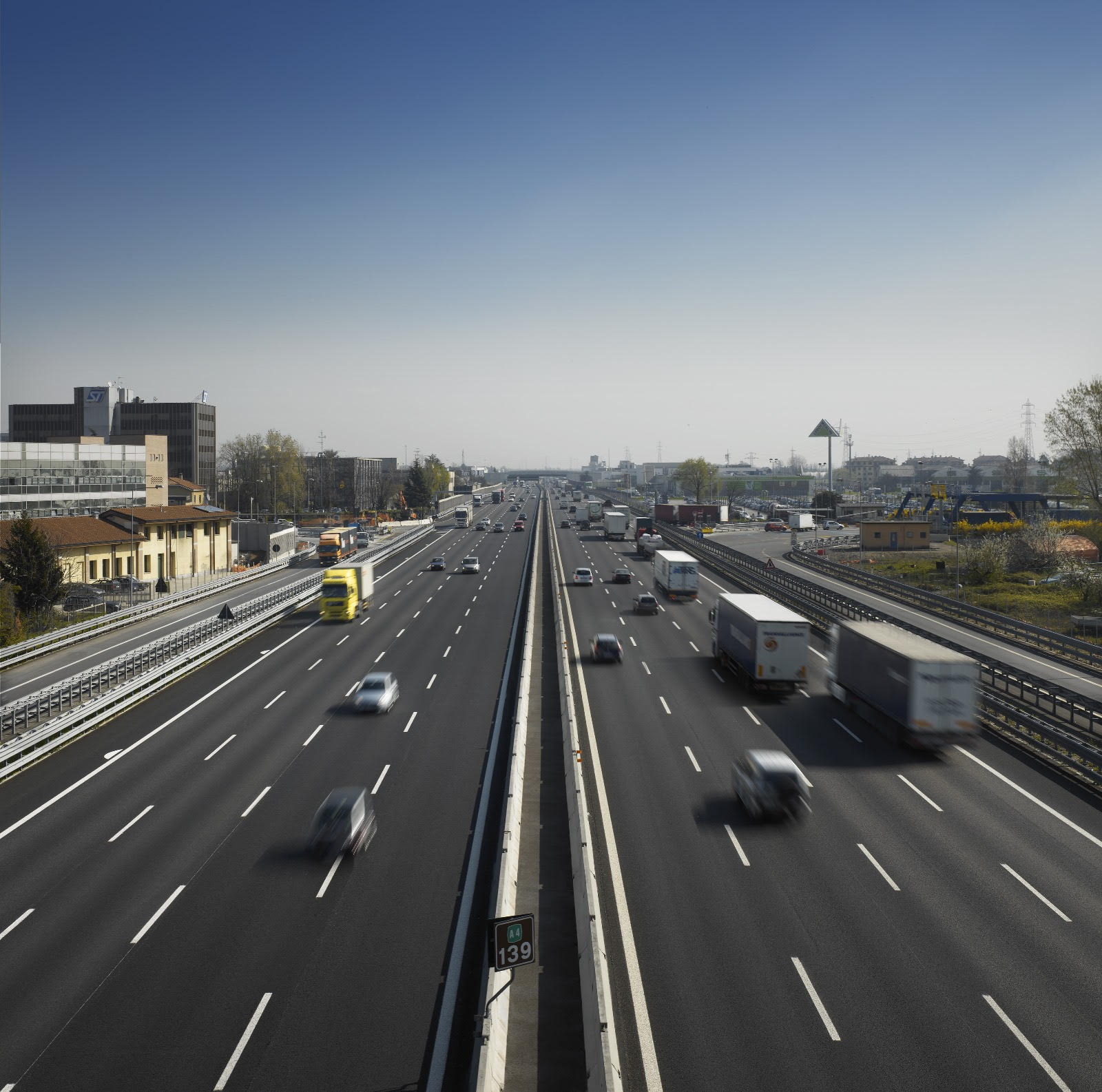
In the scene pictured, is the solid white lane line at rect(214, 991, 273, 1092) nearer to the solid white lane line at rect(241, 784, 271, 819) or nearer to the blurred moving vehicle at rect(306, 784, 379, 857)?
the blurred moving vehicle at rect(306, 784, 379, 857)

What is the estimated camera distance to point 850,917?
1561 centimetres

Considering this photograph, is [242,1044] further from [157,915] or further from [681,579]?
[681,579]

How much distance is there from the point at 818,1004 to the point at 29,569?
4980 centimetres

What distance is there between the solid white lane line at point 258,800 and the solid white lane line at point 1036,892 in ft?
60.1

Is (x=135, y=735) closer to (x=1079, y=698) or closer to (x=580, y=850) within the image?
(x=580, y=850)

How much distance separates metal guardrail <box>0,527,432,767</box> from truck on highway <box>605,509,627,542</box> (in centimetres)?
5710

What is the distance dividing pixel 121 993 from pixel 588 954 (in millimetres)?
7898

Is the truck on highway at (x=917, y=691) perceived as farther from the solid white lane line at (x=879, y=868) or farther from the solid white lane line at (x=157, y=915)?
the solid white lane line at (x=157, y=915)

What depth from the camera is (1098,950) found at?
14.5 metres

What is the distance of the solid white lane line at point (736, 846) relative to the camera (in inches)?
712

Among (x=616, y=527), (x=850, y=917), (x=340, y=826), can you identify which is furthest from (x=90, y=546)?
(x=616, y=527)

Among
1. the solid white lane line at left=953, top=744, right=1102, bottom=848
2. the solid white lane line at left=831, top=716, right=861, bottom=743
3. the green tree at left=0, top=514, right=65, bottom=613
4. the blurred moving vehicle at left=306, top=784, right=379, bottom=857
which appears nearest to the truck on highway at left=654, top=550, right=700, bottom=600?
the solid white lane line at left=831, top=716, right=861, bottom=743

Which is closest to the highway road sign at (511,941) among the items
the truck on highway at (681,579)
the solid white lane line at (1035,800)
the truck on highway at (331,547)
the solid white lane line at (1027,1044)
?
the solid white lane line at (1027,1044)

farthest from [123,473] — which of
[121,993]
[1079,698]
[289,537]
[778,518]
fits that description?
[778,518]
